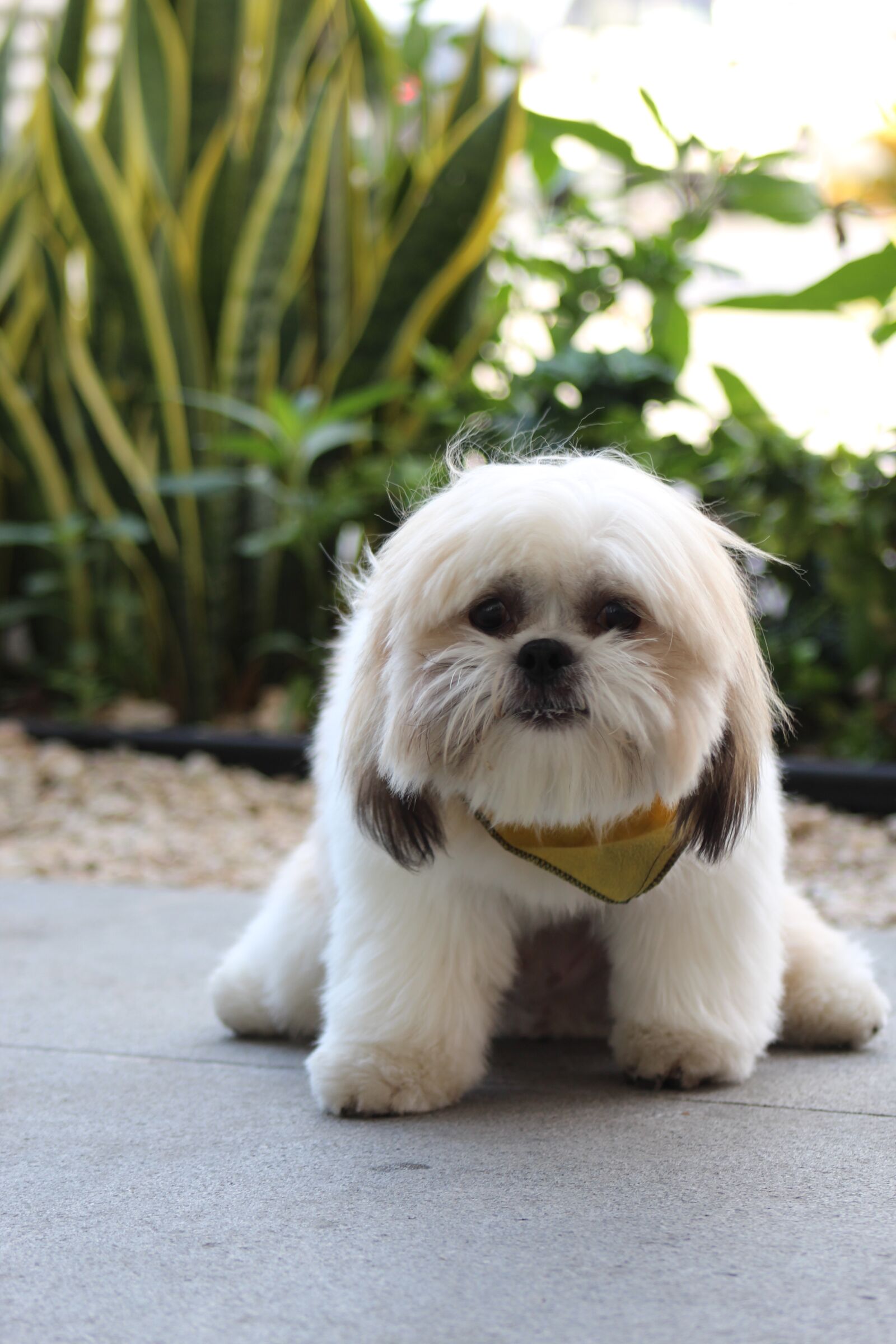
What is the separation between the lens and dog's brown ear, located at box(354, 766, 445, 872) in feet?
5.70

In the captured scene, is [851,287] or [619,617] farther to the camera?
[851,287]

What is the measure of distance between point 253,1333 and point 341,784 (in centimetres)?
79

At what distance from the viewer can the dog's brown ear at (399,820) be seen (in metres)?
1.74

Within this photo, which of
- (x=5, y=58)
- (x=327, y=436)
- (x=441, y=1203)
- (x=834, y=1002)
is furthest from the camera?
(x=5, y=58)

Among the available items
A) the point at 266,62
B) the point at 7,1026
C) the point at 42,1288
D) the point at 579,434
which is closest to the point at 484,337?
the point at 579,434

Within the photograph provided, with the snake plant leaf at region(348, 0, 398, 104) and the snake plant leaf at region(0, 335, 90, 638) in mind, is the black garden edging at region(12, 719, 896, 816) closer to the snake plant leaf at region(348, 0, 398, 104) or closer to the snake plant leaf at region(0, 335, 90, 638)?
the snake plant leaf at region(0, 335, 90, 638)

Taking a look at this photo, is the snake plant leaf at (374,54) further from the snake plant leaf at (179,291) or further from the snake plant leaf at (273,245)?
the snake plant leaf at (179,291)

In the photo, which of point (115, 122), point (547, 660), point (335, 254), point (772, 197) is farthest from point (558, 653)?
point (115, 122)

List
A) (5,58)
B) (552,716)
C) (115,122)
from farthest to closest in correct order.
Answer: (5,58) → (115,122) → (552,716)

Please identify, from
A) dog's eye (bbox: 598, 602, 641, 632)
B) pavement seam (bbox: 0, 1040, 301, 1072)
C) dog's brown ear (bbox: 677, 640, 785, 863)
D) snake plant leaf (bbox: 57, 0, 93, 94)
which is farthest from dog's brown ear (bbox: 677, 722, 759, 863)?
snake plant leaf (bbox: 57, 0, 93, 94)

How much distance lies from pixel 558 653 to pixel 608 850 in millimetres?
278

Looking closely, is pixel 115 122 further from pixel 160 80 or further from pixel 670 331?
pixel 670 331

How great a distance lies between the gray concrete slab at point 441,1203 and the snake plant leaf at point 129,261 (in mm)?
2964

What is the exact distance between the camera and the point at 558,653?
161 centimetres
